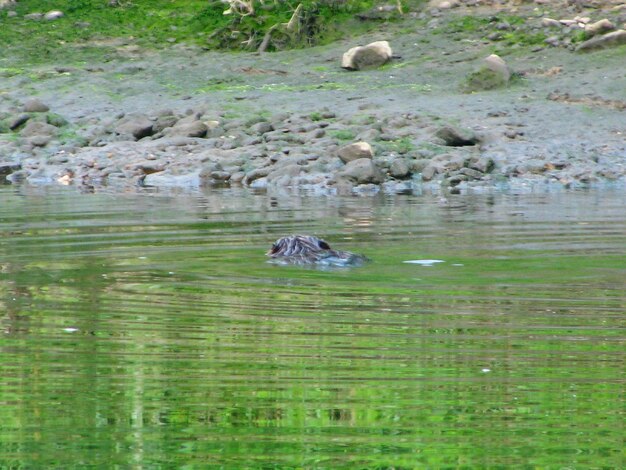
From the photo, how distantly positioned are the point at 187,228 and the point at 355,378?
7.23 metres

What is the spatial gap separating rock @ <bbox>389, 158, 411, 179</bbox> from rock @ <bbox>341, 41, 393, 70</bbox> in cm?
630

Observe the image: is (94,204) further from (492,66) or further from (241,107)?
(492,66)

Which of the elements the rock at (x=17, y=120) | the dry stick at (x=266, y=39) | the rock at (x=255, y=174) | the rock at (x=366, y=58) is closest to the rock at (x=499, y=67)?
the rock at (x=366, y=58)

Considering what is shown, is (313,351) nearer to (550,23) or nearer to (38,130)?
(38,130)

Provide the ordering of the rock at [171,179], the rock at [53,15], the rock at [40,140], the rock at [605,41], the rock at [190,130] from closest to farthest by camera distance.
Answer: the rock at [171,179] → the rock at [190,130] → the rock at [40,140] → the rock at [605,41] → the rock at [53,15]

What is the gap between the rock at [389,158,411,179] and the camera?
1892 cm

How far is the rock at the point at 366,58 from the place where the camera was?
2508cm

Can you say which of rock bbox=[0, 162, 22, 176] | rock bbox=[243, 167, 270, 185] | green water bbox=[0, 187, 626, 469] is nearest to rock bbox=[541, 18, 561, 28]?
rock bbox=[243, 167, 270, 185]

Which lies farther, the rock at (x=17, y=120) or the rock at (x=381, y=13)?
the rock at (x=381, y=13)

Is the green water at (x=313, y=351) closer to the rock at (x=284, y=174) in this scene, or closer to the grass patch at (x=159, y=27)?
the rock at (x=284, y=174)

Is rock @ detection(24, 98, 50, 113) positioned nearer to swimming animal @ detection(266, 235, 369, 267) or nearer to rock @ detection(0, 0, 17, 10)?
rock @ detection(0, 0, 17, 10)

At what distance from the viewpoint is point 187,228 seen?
1300cm

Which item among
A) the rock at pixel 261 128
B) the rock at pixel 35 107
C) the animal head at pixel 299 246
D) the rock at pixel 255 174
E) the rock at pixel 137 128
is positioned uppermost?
the animal head at pixel 299 246

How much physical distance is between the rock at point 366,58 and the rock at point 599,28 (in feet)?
11.0
